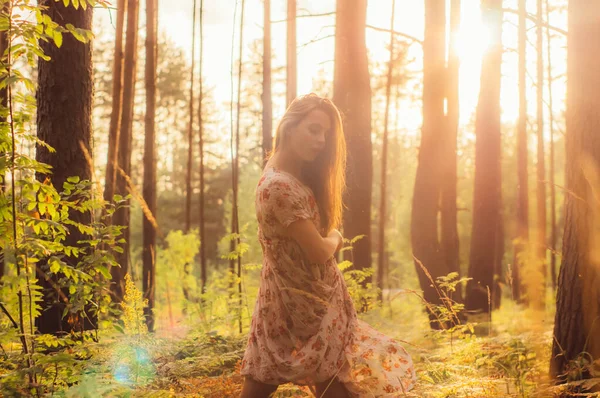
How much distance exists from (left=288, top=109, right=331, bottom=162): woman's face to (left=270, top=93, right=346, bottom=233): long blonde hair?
25mm

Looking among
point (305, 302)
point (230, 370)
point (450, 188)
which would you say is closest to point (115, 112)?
point (230, 370)

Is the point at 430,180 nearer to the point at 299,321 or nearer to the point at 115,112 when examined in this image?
the point at 115,112

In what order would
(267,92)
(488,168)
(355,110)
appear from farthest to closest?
(267,92) < (488,168) < (355,110)

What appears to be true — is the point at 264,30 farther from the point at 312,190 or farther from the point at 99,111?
the point at 99,111

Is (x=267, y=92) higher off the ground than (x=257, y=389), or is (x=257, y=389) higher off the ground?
(x=267, y=92)

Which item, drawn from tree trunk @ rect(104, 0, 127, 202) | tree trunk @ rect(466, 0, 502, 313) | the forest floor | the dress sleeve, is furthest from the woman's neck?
tree trunk @ rect(466, 0, 502, 313)

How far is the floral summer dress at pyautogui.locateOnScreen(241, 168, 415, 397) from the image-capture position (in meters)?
2.67

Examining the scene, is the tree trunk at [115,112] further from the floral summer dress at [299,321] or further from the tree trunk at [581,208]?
the tree trunk at [581,208]

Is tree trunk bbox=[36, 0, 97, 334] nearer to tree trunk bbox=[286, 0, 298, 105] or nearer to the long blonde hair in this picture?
the long blonde hair

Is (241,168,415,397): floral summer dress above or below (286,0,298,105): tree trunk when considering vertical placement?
below

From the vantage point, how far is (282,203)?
2641 mm

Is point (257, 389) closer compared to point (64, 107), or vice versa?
point (257, 389)

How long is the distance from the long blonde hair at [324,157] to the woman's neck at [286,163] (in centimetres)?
7

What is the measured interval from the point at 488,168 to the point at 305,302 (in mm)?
9009
